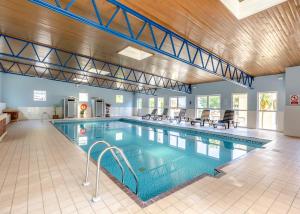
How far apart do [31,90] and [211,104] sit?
12.7 metres

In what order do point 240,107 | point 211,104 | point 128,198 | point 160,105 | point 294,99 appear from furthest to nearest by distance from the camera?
point 160,105, point 211,104, point 240,107, point 294,99, point 128,198

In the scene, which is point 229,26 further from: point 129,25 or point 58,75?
point 58,75

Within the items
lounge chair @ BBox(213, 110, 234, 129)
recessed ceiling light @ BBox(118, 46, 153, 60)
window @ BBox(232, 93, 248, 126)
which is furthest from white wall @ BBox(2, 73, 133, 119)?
window @ BBox(232, 93, 248, 126)

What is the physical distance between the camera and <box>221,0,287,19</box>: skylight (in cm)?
270

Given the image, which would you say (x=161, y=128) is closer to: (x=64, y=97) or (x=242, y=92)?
(x=242, y=92)

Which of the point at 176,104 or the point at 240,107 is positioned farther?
the point at 176,104

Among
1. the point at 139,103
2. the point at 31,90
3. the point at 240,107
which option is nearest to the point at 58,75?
the point at 31,90

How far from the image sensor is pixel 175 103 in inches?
508

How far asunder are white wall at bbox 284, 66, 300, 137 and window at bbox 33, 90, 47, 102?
1458 cm

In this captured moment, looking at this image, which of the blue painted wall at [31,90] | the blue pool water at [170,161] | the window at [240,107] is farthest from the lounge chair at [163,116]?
the blue painted wall at [31,90]

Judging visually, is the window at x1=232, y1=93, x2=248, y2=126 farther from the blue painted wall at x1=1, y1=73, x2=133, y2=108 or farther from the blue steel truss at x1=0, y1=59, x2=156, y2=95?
the blue painted wall at x1=1, y1=73, x2=133, y2=108

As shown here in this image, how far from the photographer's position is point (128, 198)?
192cm

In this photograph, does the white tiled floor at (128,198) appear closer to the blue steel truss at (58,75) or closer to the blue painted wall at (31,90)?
the blue steel truss at (58,75)

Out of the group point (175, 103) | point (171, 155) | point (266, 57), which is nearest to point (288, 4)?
point (266, 57)
